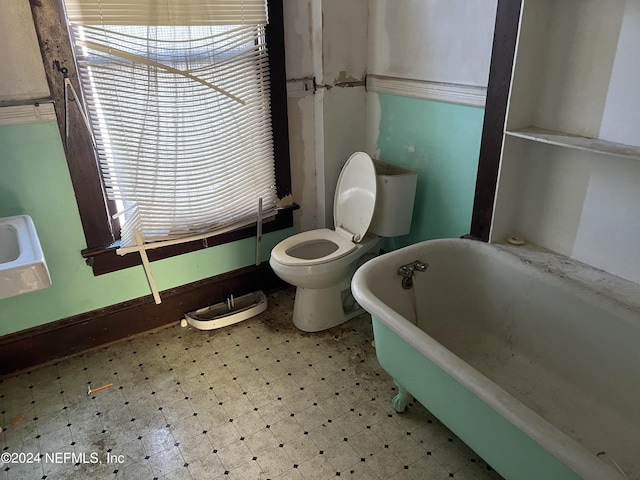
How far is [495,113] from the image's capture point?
183cm

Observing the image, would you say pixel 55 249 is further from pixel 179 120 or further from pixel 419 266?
pixel 419 266

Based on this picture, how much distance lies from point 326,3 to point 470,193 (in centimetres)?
117

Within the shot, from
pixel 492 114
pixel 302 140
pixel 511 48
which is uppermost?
pixel 511 48

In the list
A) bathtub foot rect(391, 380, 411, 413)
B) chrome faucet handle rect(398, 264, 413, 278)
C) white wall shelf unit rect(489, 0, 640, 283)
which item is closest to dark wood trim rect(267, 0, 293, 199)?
chrome faucet handle rect(398, 264, 413, 278)

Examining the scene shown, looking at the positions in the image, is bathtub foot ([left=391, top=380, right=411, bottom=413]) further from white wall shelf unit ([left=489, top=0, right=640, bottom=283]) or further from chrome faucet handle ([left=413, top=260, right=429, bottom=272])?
white wall shelf unit ([left=489, top=0, right=640, bottom=283])

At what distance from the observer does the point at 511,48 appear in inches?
66.6

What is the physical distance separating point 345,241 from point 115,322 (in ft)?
4.08

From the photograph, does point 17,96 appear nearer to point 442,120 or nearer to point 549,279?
point 442,120

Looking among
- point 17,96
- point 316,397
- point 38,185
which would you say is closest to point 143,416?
point 316,397

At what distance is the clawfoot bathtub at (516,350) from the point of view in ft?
4.12

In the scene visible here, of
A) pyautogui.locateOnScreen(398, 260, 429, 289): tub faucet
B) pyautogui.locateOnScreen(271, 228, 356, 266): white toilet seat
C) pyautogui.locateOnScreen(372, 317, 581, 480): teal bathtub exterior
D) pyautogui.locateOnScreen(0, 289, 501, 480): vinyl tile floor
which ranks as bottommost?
pyautogui.locateOnScreen(0, 289, 501, 480): vinyl tile floor

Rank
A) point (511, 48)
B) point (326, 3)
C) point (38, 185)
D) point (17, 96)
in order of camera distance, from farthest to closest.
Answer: point (326, 3) < point (38, 185) < point (17, 96) < point (511, 48)

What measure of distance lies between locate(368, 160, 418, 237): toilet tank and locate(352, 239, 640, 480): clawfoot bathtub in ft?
1.19

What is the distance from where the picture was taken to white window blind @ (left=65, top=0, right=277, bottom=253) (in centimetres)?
193
